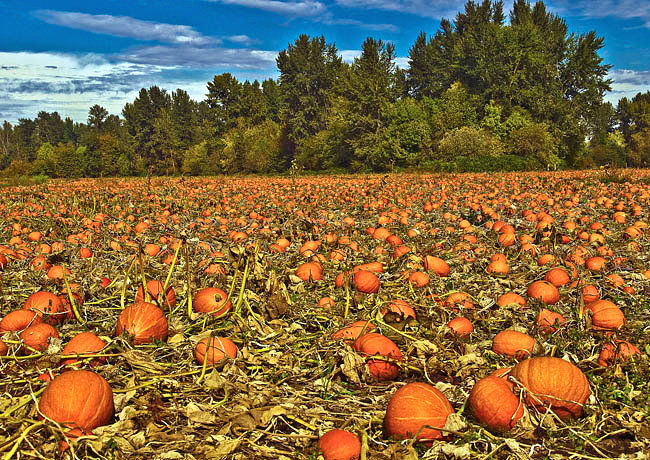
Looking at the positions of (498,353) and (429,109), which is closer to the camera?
(498,353)

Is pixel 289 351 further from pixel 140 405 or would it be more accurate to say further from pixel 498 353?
pixel 498 353

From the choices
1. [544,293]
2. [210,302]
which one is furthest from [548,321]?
[210,302]

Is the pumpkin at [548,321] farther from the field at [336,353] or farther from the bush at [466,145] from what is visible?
the bush at [466,145]

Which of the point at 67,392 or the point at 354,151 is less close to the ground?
the point at 354,151

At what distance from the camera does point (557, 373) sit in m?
2.62

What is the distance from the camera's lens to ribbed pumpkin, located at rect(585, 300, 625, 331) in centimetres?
370

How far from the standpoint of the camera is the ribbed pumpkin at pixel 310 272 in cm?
511

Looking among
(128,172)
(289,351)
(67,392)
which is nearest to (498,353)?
(289,351)

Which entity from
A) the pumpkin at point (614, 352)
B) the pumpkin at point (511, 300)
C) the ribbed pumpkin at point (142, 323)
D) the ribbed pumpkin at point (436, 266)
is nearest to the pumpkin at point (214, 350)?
the ribbed pumpkin at point (142, 323)

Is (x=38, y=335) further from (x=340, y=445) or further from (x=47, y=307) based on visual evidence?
(x=340, y=445)

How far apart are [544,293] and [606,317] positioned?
63 centimetres

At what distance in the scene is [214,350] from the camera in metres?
3.22

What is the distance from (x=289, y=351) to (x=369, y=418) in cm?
98

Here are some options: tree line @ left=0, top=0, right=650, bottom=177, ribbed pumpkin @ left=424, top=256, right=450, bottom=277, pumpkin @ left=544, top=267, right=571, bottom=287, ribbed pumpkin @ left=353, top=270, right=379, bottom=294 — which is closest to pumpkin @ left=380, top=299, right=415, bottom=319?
ribbed pumpkin @ left=353, top=270, right=379, bottom=294
